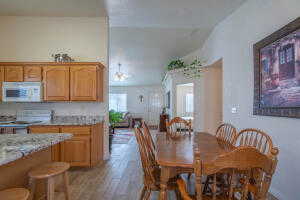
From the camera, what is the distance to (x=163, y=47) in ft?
22.7

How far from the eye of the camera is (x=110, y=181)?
10.9 feet

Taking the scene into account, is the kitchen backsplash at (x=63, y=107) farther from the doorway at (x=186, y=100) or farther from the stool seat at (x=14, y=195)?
the doorway at (x=186, y=100)

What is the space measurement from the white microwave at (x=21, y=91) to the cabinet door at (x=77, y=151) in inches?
42.7

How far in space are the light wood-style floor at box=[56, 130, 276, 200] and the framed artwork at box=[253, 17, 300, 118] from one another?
5.51 ft

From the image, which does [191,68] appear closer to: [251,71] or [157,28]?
[157,28]

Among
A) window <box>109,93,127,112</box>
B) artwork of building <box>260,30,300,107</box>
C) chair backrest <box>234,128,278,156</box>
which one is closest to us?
chair backrest <box>234,128,278,156</box>

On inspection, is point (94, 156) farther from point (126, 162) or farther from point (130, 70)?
point (130, 70)

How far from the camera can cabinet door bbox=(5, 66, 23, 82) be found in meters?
4.09

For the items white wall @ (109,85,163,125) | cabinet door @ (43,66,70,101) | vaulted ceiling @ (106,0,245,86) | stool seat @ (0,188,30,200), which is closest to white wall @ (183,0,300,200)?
vaulted ceiling @ (106,0,245,86)

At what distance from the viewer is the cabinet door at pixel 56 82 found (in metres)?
4.09

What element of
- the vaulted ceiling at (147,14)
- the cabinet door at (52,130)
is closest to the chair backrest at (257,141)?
the vaulted ceiling at (147,14)

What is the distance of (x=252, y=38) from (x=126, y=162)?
3.11 m

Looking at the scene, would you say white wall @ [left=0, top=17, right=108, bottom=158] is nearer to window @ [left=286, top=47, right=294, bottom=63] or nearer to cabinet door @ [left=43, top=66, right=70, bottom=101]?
cabinet door @ [left=43, top=66, right=70, bottom=101]

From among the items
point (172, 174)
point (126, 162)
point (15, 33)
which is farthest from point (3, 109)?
point (172, 174)
